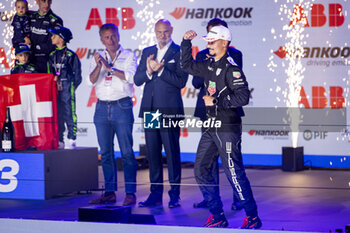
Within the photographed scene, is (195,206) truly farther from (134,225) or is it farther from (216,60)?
(216,60)

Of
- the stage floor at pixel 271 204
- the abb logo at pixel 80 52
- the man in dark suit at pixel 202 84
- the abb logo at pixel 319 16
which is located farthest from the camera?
the abb logo at pixel 80 52

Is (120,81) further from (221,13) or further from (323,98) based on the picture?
(323,98)

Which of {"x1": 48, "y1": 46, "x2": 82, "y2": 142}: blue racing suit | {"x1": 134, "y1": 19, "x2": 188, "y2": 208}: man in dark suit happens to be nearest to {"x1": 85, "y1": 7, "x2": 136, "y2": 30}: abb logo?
{"x1": 48, "y1": 46, "x2": 82, "y2": 142}: blue racing suit

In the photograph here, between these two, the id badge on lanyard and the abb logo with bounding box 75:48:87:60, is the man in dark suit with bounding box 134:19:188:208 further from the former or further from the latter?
the abb logo with bounding box 75:48:87:60

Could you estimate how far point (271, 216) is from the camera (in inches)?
154

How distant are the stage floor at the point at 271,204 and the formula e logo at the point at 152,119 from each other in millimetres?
341

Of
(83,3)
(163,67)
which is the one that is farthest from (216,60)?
(83,3)

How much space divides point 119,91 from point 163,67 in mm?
418

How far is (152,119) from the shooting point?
174 inches

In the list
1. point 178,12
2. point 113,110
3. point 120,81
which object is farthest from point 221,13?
point 113,110

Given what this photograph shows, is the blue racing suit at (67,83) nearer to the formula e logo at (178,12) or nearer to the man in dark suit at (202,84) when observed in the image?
the formula e logo at (178,12)

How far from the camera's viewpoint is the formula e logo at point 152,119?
4.39m

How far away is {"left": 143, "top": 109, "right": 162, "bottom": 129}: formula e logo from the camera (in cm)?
439

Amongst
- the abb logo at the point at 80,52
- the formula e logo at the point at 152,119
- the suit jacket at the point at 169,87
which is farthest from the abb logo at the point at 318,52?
the abb logo at the point at 80,52
